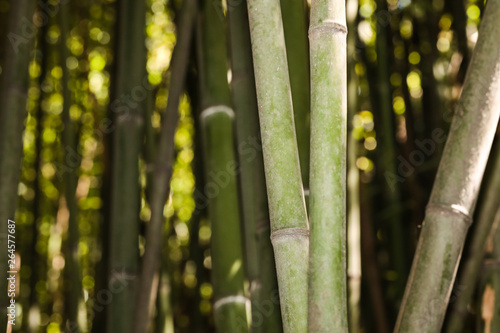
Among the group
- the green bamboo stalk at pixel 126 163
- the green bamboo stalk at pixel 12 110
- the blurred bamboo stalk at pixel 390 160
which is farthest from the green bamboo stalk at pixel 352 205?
the green bamboo stalk at pixel 12 110

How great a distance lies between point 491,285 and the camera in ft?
4.33

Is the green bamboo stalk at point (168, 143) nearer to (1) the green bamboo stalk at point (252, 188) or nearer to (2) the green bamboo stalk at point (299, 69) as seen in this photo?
(1) the green bamboo stalk at point (252, 188)

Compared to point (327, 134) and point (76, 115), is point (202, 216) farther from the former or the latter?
point (327, 134)

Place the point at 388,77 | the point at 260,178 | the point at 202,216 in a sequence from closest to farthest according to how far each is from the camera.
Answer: the point at 260,178 → the point at 388,77 → the point at 202,216

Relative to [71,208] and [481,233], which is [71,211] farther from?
[481,233]

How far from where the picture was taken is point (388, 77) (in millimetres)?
2014

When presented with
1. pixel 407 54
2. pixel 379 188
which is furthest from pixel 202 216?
pixel 407 54

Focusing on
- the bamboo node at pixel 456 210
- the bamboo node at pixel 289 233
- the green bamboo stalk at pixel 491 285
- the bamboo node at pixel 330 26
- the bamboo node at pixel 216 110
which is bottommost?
the green bamboo stalk at pixel 491 285

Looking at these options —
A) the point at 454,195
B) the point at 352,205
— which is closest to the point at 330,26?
the point at 454,195

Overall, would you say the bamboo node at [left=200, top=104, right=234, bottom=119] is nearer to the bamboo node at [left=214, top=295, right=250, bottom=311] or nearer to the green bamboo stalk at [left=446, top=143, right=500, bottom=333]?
the bamboo node at [left=214, top=295, right=250, bottom=311]

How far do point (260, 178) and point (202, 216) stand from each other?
1.06 meters

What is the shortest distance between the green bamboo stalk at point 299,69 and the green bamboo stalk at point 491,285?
0.43m

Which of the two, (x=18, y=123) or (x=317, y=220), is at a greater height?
(x=18, y=123)

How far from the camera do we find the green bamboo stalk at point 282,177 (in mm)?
871
